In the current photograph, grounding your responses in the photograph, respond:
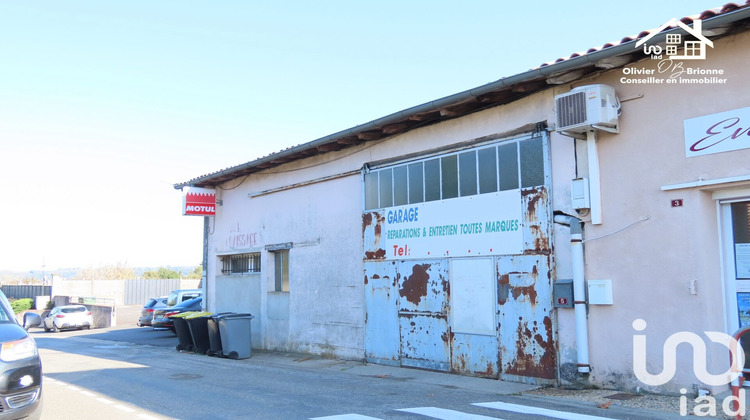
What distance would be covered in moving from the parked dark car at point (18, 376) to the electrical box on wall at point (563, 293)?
7003 millimetres

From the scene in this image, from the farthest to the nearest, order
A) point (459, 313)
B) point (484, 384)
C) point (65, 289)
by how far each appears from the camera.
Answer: point (65, 289), point (459, 313), point (484, 384)

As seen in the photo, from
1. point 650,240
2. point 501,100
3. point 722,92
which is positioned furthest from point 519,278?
point 722,92

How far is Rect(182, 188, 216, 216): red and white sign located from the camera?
1833 cm

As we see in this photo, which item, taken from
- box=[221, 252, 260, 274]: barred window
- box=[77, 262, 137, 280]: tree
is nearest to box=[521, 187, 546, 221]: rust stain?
box=[221, 252, 260, 274]: barred window

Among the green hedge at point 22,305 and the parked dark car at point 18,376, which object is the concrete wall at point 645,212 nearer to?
the parked dark car at point 18,376

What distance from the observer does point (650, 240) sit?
8.47 metres

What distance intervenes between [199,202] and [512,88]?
38.0 feet

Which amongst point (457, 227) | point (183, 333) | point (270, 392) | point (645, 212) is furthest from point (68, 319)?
point (645, 212)

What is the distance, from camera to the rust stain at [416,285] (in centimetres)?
1180

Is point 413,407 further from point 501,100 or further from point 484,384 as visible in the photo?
point 501,100

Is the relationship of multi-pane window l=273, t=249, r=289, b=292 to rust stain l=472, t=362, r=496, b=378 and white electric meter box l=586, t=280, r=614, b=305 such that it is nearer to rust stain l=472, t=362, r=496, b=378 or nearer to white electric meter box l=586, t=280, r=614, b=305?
rust stain l=472, t=362, r=496, b=378

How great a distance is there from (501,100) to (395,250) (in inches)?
150

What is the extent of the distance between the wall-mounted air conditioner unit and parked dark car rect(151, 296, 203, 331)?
1700 centimetres

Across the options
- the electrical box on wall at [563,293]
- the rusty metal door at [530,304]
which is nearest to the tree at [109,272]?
the rusty metal door at [530,304]
